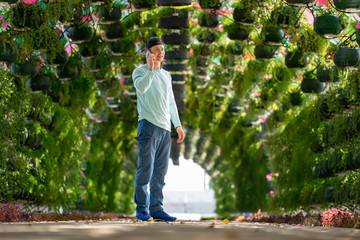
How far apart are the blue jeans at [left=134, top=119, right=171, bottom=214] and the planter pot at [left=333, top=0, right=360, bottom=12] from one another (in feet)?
5.57

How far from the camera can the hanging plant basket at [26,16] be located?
21.2 ft

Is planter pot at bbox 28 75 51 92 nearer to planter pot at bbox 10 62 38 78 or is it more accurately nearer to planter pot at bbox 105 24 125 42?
planter pot at bbox 10 62 38 78

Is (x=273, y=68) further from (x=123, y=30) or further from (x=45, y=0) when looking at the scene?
(x=45, y=0)

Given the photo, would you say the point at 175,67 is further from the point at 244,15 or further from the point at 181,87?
the point at 244,15

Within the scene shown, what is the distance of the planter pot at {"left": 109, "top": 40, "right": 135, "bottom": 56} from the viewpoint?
A: 9922mm

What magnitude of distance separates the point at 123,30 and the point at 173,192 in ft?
117

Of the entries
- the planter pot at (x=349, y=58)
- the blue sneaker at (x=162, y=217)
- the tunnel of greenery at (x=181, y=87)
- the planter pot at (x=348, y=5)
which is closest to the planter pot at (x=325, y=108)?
the tunnel of greenery at (x=181, y=87)

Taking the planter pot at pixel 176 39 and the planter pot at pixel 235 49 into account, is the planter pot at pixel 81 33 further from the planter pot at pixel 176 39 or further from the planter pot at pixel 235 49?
the planter pot at pixel 235 49

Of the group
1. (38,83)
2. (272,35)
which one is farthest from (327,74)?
(38,83)

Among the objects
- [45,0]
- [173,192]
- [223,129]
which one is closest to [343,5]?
[45,0]

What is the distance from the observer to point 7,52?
6.56m

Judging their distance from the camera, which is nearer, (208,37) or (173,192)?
(208,37)

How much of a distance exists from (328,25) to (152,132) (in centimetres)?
229

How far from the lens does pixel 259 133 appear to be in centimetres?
1512
